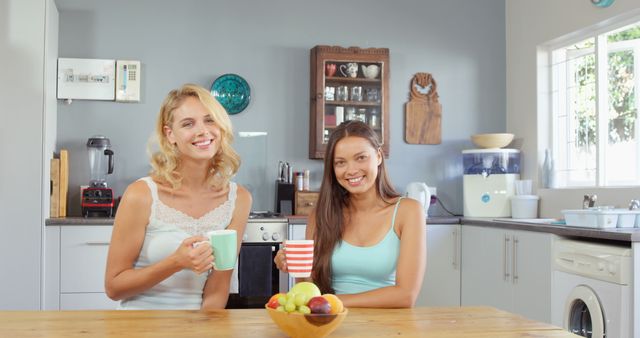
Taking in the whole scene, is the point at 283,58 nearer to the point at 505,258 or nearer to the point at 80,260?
the point at 80,260

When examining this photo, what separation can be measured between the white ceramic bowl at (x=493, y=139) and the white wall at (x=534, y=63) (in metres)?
0.18

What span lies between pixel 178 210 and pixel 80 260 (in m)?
2.30

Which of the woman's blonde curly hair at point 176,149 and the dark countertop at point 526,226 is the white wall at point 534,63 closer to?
the dark countertop at point 526,226

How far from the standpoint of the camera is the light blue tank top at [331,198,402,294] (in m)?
2.23

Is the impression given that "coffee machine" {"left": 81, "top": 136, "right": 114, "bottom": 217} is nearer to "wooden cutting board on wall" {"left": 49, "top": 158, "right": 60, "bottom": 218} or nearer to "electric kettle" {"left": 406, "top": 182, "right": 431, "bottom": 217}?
"wooden cutting board on wall" {"left": 49, "top": 158, "right": 60, "bottom": 218}

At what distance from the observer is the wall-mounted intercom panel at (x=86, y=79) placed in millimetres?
Answer: 4742

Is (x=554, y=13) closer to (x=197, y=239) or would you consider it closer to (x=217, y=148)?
(x=217, y=148)

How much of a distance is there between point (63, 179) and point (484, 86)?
3074 mm

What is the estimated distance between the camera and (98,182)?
15.0 ft

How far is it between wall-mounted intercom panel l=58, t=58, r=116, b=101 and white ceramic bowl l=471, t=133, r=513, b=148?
2534mm

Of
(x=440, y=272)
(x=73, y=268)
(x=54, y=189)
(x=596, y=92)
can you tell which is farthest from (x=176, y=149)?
(x=596, y=92)

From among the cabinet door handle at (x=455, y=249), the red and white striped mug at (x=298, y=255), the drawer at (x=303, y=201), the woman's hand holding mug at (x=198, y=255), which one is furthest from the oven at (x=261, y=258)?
the red and white striped mug at (x=298, y=255)

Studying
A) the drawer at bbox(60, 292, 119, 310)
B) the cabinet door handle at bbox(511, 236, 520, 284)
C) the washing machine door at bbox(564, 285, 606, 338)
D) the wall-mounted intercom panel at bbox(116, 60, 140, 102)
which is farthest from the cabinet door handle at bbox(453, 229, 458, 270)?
the wall-mounted intercom panel at bbox(116, 60, 140, 102)

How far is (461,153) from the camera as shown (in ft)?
17.7
